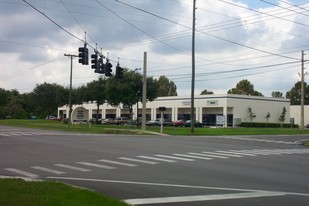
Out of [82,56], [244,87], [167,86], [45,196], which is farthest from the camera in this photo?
[167,86]

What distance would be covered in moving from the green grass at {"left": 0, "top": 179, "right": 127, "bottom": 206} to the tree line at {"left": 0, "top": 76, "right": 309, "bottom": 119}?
5568 cm

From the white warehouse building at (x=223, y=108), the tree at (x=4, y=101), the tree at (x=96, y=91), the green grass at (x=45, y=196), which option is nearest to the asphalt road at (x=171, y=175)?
the green grass at (x=45, y=196)

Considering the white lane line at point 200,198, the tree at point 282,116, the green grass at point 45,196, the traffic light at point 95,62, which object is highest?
the traffic light at point 95,62

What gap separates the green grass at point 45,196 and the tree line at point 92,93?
169 ft

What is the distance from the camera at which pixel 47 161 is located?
15.7m

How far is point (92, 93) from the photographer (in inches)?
3292

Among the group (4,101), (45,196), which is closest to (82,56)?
(45,196)

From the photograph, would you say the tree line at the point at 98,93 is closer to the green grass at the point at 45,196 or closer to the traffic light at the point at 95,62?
the traffic light at the point at 95,62

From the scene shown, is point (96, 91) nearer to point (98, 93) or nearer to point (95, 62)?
point (98, 93)

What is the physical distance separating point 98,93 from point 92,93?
131 cm

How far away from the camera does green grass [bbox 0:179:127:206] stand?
284 inches

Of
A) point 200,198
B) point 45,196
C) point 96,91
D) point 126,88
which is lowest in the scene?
point 200,198

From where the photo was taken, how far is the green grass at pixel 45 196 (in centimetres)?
721

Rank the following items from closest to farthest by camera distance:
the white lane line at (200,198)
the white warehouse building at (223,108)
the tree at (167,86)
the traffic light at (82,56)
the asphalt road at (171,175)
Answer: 1. the white lane line at (200,198)
2. the asphalt road at (171,175)
3. the traffic light at (82,56)
4. the white warehouse building at (223,108)
5. the tree at (167,86)
